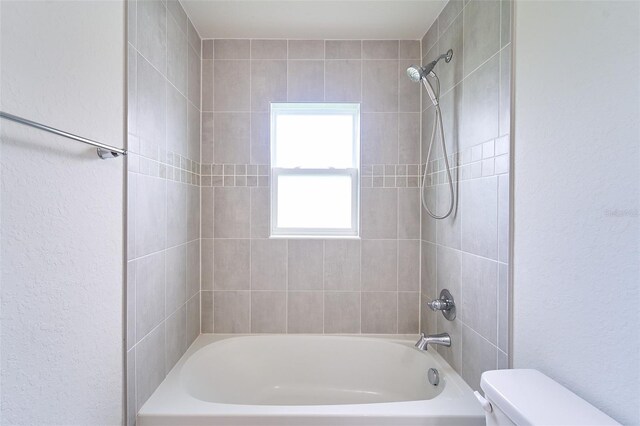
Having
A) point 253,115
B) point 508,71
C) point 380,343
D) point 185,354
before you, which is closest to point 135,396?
point 185,354

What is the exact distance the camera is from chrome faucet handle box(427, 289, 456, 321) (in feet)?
5.02

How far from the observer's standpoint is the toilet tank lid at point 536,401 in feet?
2.39

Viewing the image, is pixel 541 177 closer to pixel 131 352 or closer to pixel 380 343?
pixel 380 343

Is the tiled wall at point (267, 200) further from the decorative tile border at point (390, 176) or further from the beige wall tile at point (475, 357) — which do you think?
the beige wall tile at point (475, 357)

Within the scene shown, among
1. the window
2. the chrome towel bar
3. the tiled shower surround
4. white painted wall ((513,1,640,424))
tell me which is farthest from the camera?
the window

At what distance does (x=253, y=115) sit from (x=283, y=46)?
0.50 meters

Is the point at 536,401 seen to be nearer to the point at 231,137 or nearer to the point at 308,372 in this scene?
the point at 308,372

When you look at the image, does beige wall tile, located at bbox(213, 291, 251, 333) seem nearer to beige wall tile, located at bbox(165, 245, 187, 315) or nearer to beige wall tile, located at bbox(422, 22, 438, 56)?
beige wall tile, located at bbox(165, 245, 187, 315)

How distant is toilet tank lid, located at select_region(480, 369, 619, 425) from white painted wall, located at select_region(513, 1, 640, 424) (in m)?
0.06

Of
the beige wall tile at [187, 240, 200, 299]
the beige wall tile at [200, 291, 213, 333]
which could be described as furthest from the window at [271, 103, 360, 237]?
the beige wall tile at [200, 291, 213, 333]

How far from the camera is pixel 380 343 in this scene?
1.86 meters

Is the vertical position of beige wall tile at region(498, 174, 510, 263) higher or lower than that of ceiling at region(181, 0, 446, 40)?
lower

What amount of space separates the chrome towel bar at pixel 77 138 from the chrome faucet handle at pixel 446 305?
63.4 inches

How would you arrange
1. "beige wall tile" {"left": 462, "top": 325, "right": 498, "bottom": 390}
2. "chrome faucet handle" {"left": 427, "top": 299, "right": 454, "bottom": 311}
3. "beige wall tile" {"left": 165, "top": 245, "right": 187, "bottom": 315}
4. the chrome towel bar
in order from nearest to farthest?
the chrome towel bar → "beige wall tile" {"left": 462, "top": 325, "right": 498, "bottom": 390} → "beige wall tile" {"left": 165, "top": 245, "right": 187, "bottom": 315} → "chrome faucet handle" {"left": 427, "top": 299, "right": 454, "bottom": 311}
